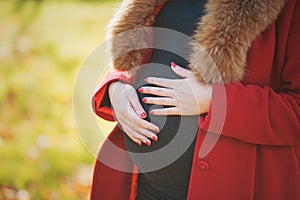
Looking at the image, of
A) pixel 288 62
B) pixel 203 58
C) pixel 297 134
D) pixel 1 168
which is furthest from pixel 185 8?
pixel 1 168

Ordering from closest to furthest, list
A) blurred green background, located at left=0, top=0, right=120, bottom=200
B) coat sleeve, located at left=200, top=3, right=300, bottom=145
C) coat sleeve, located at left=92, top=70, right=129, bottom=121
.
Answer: coat sleeve, located at left=200, top=3, right=300, bottom=145, coat sleeve, located at left=92, top=70, right=129, bottom=121, blurred green background, located at left=0, top=0, right=120, bottom=200

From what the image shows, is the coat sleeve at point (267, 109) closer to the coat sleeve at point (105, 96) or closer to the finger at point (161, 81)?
the finger at point (161, 81)

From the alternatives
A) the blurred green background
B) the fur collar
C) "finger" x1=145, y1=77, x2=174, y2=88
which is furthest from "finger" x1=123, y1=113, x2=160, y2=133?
the blurred green background

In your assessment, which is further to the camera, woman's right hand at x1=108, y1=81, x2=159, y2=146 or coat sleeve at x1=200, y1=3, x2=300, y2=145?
woman's right hand at x1=108, y1=81, x2=159, y2=146

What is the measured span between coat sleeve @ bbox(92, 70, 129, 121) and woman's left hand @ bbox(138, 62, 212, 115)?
0.75 ft

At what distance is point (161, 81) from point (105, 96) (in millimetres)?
318

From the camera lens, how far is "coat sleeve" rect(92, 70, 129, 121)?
77.1 inches

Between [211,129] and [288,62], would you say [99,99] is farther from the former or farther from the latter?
[288,62]

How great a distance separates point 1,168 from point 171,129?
2330mm

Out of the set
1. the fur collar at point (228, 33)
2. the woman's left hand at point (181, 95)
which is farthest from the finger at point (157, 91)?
the fur collar at point (228, 33)

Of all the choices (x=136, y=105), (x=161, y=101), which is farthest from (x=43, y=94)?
(x=161, y=101)

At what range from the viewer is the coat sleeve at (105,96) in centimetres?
196

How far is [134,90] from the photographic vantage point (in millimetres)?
1854

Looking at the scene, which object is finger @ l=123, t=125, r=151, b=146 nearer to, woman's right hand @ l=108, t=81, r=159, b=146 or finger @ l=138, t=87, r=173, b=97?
woman's right hand @ l=108, t=81, r=159, b=146
